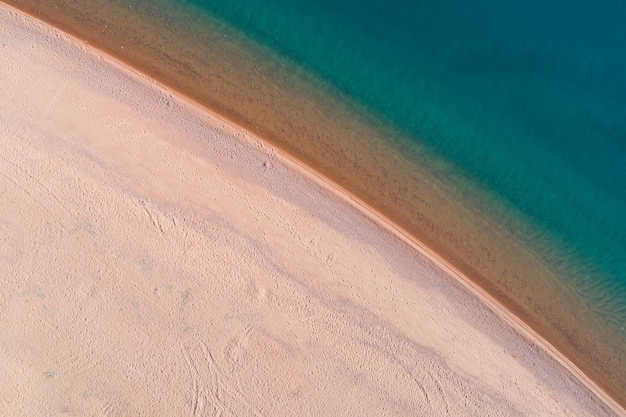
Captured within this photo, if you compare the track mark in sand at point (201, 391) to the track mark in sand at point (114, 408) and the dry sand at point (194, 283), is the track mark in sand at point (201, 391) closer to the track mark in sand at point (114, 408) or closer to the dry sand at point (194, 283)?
the dry sand at point (194, 283)

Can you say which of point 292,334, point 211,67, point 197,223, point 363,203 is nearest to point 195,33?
point 211,67

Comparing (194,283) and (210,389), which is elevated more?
(194,283)

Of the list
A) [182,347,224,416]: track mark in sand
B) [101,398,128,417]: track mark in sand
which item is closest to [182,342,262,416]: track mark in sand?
[182,347,224,416]: track mark in sand

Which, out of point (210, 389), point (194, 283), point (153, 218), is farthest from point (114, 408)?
point (153, 218)

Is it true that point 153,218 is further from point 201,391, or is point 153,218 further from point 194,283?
point 201,391

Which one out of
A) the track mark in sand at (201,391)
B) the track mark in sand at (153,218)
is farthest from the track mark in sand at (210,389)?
the track mark in sand at (153,218)

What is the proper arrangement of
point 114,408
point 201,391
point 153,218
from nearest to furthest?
point 114,408 < point 201,391 < point 153,218

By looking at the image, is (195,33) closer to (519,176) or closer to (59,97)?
(59,97)

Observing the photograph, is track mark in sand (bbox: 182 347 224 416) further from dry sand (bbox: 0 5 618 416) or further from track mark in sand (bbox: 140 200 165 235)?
track mark in sand (bbox: 140 200 165 235)
